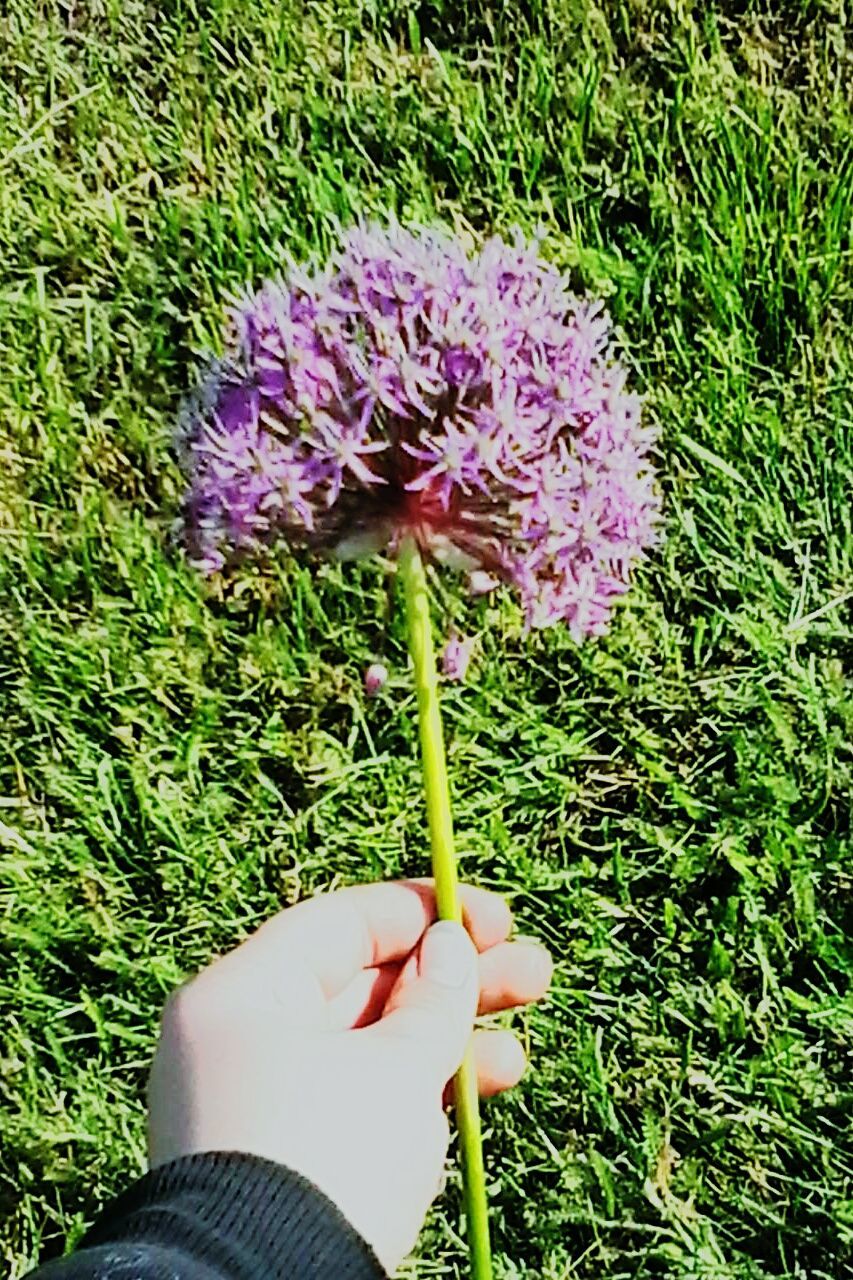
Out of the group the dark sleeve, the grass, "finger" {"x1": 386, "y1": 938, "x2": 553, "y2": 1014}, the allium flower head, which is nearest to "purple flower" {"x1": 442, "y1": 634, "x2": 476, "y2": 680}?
the grass

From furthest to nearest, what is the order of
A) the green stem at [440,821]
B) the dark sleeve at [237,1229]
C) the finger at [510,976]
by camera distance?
the finger at [510,976], the green stem at [440,821], the dark sleeve at [237,1229]

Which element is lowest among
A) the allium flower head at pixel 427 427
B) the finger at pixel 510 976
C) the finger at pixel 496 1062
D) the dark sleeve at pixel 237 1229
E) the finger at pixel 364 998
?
the finger at pixel 496 1062

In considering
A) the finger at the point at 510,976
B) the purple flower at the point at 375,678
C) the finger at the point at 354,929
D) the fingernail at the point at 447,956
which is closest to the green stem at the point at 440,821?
the fingernail at the point at 447,956

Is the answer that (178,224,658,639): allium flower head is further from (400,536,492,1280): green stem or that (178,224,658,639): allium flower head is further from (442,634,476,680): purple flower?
(442,634,476,680): purple flower

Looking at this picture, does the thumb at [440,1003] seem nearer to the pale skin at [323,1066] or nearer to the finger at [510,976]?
the pale skin at [323,1066]

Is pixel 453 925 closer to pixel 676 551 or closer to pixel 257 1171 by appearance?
pixel 257 1171
